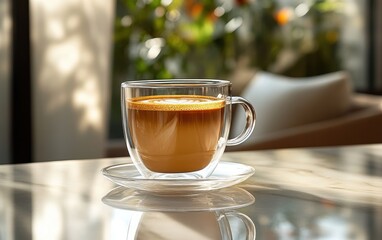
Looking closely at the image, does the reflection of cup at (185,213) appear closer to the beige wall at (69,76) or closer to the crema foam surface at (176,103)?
the crema foam surface at (176,103)

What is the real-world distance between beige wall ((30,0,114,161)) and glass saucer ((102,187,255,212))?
7.16ft

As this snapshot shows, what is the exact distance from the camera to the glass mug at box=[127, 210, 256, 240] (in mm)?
858

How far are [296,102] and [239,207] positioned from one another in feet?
8.66

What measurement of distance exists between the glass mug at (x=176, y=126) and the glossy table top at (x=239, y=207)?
5cm

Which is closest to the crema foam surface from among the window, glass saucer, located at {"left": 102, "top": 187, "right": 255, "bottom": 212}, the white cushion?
glass saucer, located at {"left": 102, "top": 187, "right": 255, "bottom": 212}

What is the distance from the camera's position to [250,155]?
57.3 inches

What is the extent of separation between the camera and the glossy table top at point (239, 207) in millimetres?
885

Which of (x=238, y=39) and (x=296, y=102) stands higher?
(x=238, y=39)

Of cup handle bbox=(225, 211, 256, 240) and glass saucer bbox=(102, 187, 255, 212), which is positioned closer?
cup handle bbox=(225, 211, 256, 240)

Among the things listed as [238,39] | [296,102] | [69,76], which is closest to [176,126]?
[69,76]

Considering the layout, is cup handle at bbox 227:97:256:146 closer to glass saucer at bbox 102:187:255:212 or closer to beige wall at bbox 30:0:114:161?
glass saucer at bbox 102:187:255:212

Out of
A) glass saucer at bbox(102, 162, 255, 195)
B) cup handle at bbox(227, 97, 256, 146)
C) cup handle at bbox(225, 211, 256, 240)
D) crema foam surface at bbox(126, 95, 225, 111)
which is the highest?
crema foam surface at bbox(126, 95, 225, 111)

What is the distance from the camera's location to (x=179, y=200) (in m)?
1.05

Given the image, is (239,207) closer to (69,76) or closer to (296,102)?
(69,76)
